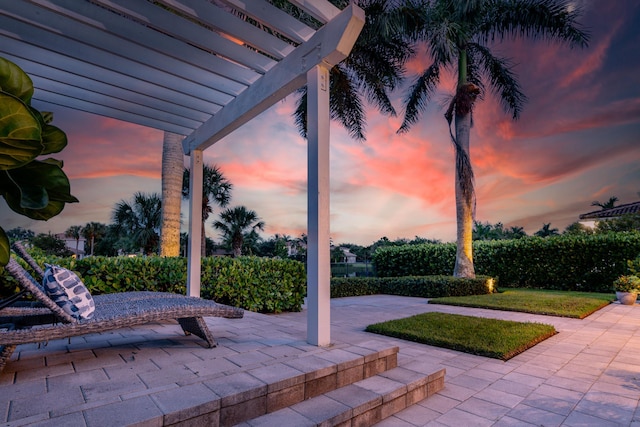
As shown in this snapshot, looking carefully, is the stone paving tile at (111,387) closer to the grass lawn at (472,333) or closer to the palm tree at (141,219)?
the grass lawn at (472,333)

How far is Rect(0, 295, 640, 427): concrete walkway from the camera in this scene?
6.42ft

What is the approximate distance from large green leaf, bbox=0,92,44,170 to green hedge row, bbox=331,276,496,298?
992 cm

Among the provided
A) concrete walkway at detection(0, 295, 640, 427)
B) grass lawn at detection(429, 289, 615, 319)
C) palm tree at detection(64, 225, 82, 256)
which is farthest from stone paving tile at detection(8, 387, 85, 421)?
palm tree at detection(64, 225, 82, 256)

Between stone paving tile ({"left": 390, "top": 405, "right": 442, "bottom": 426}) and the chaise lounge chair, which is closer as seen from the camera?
the chaise lounge chair

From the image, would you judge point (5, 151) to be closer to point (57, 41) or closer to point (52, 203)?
point (52, 203)

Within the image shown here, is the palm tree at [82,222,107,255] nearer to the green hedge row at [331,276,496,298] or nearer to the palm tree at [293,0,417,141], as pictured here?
the palm tree at [293,0,417,141]

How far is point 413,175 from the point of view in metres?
14.9

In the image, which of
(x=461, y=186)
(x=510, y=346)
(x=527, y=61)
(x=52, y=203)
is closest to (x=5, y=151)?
(x=52, y=203)

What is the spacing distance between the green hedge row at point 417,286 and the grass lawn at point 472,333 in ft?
13.5

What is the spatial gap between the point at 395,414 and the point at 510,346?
237 centimetres

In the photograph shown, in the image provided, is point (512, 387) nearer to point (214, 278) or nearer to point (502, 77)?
point (214, 278)

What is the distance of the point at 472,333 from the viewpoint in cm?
475

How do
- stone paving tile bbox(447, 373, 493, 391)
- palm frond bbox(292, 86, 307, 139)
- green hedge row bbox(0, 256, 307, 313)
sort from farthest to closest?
palm frond bbox(292, 86, 307, 139)
green hedge row bbox(0, 256, 307, 313)
stone paving tile bbox(447, 373, 493, 391)

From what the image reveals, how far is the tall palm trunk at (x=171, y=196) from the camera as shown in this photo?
743 cm
